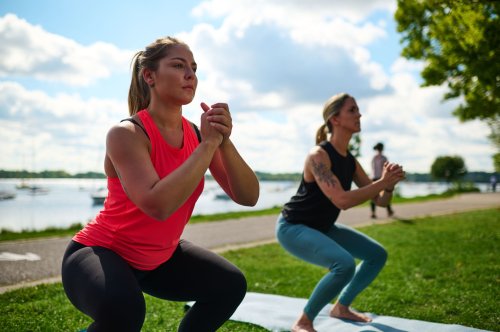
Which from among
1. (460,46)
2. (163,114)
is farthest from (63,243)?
(460,46)

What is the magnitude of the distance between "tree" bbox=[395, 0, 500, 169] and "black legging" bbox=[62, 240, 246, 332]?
23.5ft

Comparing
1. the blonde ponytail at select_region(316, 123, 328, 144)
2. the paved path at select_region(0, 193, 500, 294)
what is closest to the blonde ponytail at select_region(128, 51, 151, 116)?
the blonde ponytail at select_region(316, 123, 328, 144)

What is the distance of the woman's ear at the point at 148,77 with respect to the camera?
2365mm

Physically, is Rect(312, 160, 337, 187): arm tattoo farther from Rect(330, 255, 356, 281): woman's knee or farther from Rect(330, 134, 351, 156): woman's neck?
Rect(330, 255, 356, 281): woman's knee

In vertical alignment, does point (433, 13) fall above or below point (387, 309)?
above

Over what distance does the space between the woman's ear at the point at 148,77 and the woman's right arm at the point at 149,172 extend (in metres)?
0.34

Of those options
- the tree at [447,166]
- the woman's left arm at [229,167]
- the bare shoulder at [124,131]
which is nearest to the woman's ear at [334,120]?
the woman's left arm at [229,167]

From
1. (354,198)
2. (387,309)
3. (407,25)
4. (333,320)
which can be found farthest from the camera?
(407,25)

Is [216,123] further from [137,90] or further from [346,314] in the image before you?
[346,314]

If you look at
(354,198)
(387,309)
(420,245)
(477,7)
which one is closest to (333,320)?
(387,309)

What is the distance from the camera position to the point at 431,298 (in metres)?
5.04

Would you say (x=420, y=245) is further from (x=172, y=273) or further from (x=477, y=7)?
(x=172, y=273)

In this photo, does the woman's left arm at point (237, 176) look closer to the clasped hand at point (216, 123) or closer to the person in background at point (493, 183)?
the clasped hand at point (216, 123)

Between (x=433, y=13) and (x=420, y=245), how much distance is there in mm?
5688
